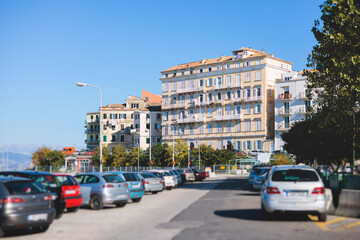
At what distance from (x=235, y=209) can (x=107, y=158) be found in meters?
88.4

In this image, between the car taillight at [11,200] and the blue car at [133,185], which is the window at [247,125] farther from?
the car taillight at [11,200]

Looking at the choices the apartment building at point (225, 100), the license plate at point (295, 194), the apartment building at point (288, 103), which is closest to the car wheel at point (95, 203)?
the license plate at point (295, 194)

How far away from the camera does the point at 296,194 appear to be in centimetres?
1387

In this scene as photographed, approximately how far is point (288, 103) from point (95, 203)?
73349mm

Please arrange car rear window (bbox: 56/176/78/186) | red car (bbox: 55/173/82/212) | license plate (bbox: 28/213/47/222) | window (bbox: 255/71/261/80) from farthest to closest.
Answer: window (bbox: 255/71/261/80), car rear window (bbox: 56/176/78/186), red car (bbox: 55/173/82/212), license plate (bbox: 28/213/47/222)

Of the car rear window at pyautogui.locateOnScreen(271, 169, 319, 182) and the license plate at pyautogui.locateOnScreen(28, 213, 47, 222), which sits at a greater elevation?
the car rear window at pyautogui.locateOnScreen(271, 169, 319, 182)

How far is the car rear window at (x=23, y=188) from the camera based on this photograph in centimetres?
1167

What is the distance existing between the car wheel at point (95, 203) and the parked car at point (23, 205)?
6745mm

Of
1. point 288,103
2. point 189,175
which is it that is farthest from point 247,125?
point 189,175

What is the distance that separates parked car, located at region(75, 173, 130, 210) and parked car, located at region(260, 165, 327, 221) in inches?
272

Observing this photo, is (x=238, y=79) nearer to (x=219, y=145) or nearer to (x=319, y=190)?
(x=219, y=145)

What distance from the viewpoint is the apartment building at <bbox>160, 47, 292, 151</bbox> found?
91.4 m

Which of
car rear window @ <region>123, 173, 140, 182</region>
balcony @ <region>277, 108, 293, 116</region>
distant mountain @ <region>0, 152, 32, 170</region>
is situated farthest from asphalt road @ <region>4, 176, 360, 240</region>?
balcony @ <region>277, 108, 293, 116</region>

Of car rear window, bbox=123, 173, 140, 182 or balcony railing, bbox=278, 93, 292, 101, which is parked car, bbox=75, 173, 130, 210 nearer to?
car rear window, bbox=123, 173, 140, 182
